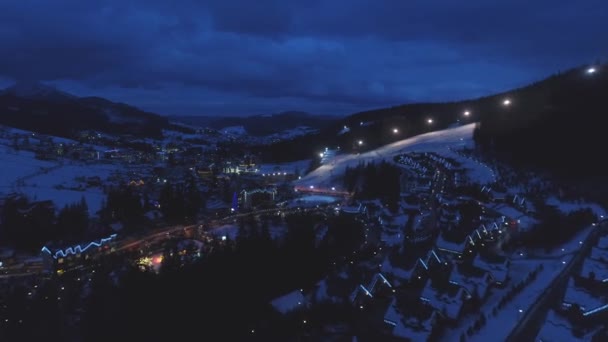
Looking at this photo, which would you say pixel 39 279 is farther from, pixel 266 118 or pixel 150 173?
pixel 266 118

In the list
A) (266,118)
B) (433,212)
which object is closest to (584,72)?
(433,212)

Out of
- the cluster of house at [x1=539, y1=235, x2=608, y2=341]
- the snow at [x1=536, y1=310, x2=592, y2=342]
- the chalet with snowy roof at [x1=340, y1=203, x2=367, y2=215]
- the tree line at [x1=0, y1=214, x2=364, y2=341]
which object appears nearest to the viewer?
the snow at [x1=536, y1=310, x2=592, y2=342]

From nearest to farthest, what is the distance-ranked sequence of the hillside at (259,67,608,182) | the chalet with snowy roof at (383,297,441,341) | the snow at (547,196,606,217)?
the chalet with snowy roof at (383,297,441,341) → the snow at (547,196,606,217) → the hillside at (259,67,608,182)

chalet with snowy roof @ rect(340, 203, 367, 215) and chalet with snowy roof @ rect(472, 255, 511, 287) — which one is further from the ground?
chalet with snowy roof @ rect(340, 203, 367, 215)

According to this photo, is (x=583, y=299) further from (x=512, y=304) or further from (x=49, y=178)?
(x=49, y=178)

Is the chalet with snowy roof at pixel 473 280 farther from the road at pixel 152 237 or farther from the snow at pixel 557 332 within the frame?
the road at pixel 152 237

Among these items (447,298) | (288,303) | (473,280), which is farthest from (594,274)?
(288,303)

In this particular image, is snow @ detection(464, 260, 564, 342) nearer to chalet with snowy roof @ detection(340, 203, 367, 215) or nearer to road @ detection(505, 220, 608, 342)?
road @ detection(505, 220, 608, 342)

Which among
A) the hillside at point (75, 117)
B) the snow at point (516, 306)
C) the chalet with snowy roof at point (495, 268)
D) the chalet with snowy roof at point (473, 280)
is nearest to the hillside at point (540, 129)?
the snow at point (516, 306)

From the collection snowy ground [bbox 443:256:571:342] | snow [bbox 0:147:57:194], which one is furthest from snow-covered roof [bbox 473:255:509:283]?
snow [bbox 0:147:57:194]
